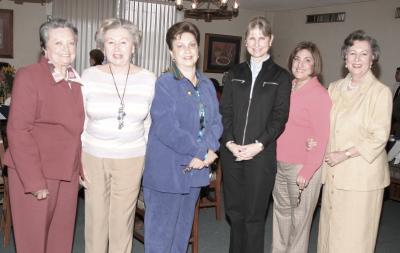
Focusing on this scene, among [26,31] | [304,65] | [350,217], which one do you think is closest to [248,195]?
[350,217]

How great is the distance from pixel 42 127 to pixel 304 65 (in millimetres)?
1548

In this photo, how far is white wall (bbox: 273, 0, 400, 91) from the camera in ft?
22.2

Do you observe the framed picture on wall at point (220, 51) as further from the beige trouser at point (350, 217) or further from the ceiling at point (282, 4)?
the beige trouser at point (350, 217)

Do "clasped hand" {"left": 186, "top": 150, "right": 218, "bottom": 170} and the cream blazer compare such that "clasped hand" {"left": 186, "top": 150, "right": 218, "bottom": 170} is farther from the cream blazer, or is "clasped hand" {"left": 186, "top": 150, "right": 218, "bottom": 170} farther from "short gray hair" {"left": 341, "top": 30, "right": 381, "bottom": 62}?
"short gray hair" {"left": 341, "top": 30, "right": 381, "bottom": 62}

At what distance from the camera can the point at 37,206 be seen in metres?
2.08

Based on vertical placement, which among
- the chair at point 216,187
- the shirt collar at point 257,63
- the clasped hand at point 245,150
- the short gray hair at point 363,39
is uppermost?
the short gray hair at point 363,39

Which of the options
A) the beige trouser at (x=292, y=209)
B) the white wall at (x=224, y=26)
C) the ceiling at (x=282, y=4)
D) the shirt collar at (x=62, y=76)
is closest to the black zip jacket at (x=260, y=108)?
the beige trouser at (x=292, y=209)

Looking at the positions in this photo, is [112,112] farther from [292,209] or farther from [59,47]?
[292,209]

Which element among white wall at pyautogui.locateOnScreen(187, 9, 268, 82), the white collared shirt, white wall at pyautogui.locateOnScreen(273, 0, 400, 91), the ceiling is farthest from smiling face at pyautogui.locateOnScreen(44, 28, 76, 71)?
white wall at pyautogui.locateOnScreen(187, 9, 268, 82)

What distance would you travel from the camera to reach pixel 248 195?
8.09ft

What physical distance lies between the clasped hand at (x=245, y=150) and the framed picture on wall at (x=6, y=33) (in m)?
6.05

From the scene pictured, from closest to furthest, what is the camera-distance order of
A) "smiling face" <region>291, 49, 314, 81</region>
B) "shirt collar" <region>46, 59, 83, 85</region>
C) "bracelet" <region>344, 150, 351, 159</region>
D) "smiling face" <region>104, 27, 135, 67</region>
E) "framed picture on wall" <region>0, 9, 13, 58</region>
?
"shirt collar" <region>46, 59, 83, 85</region> < "smiling face" <region>104, 27, 135, 67</region> < "bracelet" <region>344, 150, 351, 159</region> < "smiling face" <region>291, 49, 314, 81</region> < "framed picture on wall" <region>0, 9, 13, 58</region>

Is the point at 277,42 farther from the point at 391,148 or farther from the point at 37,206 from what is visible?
the point at 37,206

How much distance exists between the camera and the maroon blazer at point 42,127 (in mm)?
1956
